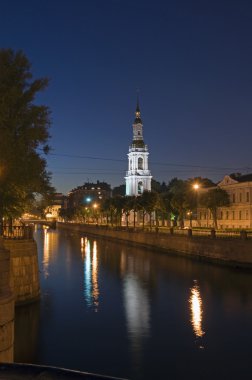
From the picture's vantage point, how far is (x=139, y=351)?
22.1 metres

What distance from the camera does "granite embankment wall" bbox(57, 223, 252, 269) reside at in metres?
49.2

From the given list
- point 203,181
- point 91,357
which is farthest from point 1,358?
point 203,181

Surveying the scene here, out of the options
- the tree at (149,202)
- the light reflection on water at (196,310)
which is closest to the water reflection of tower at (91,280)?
the light reflection on water at (196,310)

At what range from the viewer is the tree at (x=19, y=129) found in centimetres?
2889

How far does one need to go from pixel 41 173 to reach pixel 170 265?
2963cm

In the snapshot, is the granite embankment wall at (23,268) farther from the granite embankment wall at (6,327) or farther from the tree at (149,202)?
the tree at (149,202)

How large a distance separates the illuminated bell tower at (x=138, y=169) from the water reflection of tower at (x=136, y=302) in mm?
114504

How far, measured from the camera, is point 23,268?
27406 mm

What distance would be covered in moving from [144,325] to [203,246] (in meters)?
32.6

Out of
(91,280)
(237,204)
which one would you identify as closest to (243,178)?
(237,204)

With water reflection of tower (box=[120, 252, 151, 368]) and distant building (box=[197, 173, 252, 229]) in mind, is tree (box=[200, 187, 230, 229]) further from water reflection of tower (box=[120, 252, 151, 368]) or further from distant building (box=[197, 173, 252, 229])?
water reflection of tower (box=[120, 252, 151, 368])

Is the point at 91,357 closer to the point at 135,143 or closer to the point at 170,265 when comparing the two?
the point at 170,265

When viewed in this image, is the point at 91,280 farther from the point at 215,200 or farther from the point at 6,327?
the point at 215,200

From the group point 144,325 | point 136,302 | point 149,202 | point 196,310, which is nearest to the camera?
point 144,325
